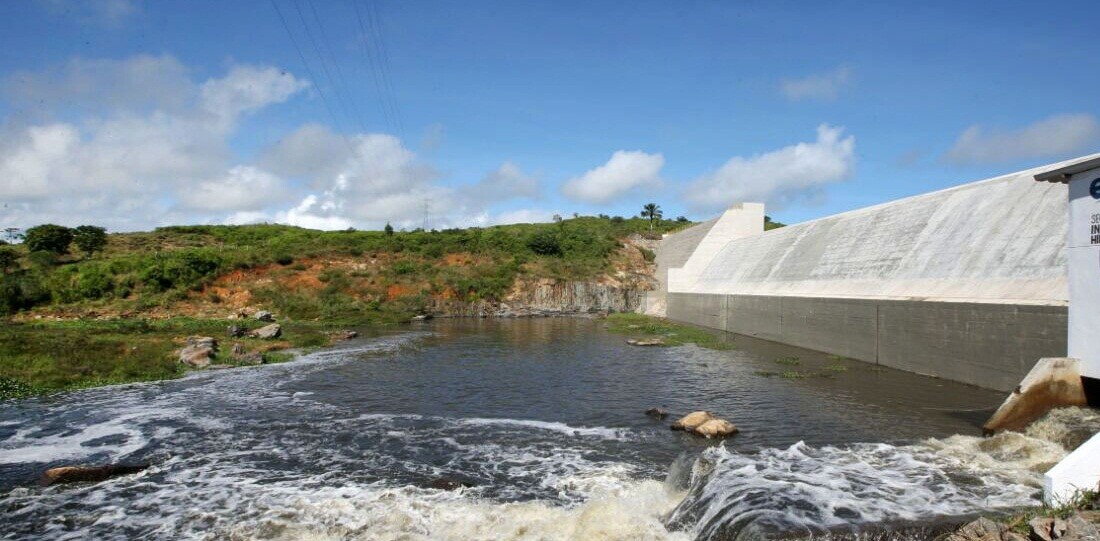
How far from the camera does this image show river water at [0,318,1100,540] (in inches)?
321

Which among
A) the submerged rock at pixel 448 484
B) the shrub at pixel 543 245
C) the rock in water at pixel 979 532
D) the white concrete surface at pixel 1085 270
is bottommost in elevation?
the submerged rock at pixel 448 484

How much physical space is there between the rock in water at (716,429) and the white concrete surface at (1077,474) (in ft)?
19.2

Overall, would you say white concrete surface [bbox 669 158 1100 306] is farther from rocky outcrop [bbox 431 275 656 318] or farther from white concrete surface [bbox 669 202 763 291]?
rocky outcrop [bbox 431 275 656 318]

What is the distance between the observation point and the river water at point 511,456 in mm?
8164

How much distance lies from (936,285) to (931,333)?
2285 millimetres

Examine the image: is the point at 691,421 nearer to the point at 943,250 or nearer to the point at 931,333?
the point at 931,333

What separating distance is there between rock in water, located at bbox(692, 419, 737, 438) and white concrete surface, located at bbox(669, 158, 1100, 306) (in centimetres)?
799

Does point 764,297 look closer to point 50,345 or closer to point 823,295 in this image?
point 823,295

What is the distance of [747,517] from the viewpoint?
295 inches

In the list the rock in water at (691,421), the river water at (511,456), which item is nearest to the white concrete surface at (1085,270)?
the river water at (511,456)

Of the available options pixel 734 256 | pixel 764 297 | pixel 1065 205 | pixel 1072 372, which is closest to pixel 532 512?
pixel 1072 372

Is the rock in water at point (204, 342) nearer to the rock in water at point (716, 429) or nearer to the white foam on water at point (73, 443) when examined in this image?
the white foam on water at point (73, 443)

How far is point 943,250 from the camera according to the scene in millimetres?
20438

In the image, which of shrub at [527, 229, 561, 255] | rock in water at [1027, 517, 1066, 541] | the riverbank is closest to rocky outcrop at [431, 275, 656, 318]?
shrub at [527, 229, 561, 255]
